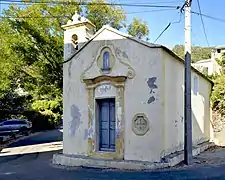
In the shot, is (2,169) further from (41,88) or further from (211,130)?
(41,88)

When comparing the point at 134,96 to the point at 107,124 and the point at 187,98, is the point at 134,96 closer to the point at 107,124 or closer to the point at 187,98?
the point at 107,124

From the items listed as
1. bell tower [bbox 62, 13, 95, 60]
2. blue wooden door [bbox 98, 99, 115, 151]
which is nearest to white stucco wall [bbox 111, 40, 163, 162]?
blue wooden door [bbox 98, 99, 115, 151]

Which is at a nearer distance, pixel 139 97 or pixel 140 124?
pixel 140 124

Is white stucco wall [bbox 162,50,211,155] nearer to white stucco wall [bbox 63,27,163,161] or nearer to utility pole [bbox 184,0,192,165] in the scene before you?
white stucco wall [bbox 63,27,163,161]

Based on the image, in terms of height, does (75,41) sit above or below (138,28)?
below

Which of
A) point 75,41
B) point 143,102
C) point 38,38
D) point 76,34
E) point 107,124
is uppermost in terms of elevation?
point 38,38

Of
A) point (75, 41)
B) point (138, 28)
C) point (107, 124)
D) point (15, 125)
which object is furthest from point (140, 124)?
point (15, 125)

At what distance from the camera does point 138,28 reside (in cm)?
2923

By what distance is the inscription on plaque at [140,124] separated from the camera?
12578mm

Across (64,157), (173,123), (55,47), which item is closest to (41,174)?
(64,157)

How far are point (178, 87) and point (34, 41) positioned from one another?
14800 millimetres

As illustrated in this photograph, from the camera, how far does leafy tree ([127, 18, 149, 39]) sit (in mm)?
28961

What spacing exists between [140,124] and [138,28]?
17841mm

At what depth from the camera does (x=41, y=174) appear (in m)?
11.9
